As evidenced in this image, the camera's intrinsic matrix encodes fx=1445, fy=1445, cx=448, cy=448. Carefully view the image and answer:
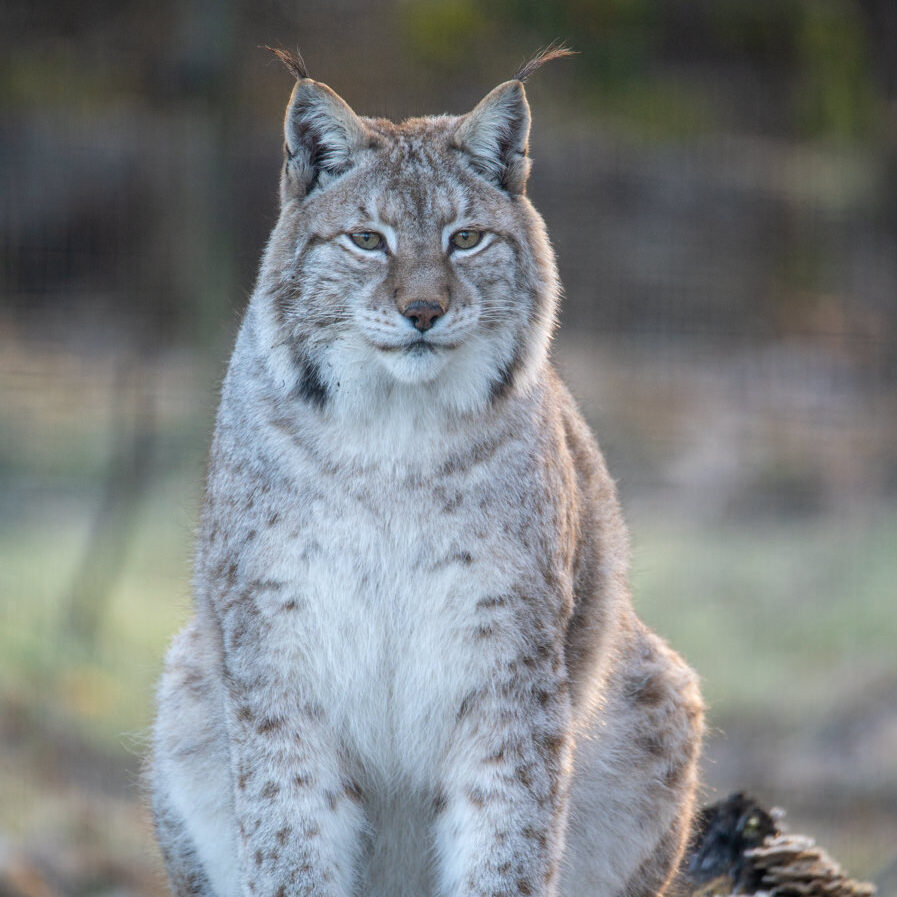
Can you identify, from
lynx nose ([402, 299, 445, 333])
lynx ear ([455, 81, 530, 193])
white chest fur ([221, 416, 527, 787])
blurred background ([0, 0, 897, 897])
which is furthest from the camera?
blurred background ([0, 0, 897, 897])

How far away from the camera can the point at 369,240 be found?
11.1 feet

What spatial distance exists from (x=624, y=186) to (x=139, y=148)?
3.46 meters

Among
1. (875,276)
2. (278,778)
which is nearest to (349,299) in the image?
(278,778)

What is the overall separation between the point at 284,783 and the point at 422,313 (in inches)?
45.4

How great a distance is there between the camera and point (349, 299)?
11.0 feet

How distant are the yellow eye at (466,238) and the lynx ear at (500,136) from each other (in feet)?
0.67

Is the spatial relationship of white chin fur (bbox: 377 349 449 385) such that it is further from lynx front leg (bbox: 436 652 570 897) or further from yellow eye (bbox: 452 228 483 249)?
lynx front leg (bbox: 436 652 570 897)

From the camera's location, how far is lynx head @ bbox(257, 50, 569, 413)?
331 centimetres

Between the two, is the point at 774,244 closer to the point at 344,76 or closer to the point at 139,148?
the point at 344,76

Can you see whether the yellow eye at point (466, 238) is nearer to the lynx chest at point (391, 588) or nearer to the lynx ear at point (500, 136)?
the lynx ear at point (500, 136)

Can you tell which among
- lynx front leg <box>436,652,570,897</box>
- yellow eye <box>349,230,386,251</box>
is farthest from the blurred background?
yellow eye <box>349,230,386,251</box>

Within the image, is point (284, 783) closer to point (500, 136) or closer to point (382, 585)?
point (382, 585)

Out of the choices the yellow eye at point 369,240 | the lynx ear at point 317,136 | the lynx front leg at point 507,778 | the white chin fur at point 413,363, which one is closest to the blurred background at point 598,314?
the lynx front leg at point 507,778

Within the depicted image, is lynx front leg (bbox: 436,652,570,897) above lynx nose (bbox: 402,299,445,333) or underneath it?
underneath
